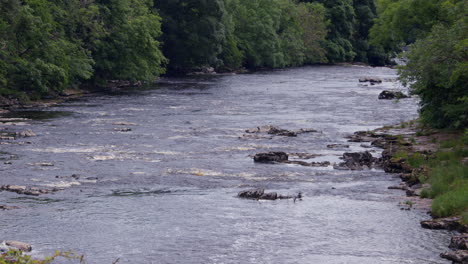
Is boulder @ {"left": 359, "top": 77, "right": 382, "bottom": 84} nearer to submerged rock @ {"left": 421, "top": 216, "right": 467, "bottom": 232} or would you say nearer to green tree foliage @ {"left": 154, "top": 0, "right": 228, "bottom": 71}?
green tree foliage @ {"left": 154, "top": 0, "right": 228, "bottom": 71}

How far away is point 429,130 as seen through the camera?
41.6 m

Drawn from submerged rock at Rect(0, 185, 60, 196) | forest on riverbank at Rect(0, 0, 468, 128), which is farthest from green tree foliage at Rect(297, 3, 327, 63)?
submerged rock at Rect(0, 185, 60, 196)

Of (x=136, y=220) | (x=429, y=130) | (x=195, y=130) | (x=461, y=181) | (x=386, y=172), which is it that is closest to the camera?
(x=136, y=220)

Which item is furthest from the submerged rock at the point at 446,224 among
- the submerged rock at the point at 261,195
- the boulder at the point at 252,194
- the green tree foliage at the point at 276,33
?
the green tree foliage at the point at 276,33

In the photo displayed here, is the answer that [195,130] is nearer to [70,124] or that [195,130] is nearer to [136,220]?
[70,124]

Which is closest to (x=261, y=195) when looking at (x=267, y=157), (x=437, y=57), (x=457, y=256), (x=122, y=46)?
(x=267, y=157)

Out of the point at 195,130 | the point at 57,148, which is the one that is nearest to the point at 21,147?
the point at 57,148

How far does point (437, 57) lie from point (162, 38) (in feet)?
210

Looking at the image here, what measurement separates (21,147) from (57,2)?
32362mm

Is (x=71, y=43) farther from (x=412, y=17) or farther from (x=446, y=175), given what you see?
(x=446, y=175)

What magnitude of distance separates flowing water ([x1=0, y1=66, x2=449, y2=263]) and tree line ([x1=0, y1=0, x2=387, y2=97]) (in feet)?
22.9

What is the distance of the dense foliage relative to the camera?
3180 centimetres

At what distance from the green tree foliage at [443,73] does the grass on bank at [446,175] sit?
6.23 ft

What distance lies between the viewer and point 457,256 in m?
20.2
